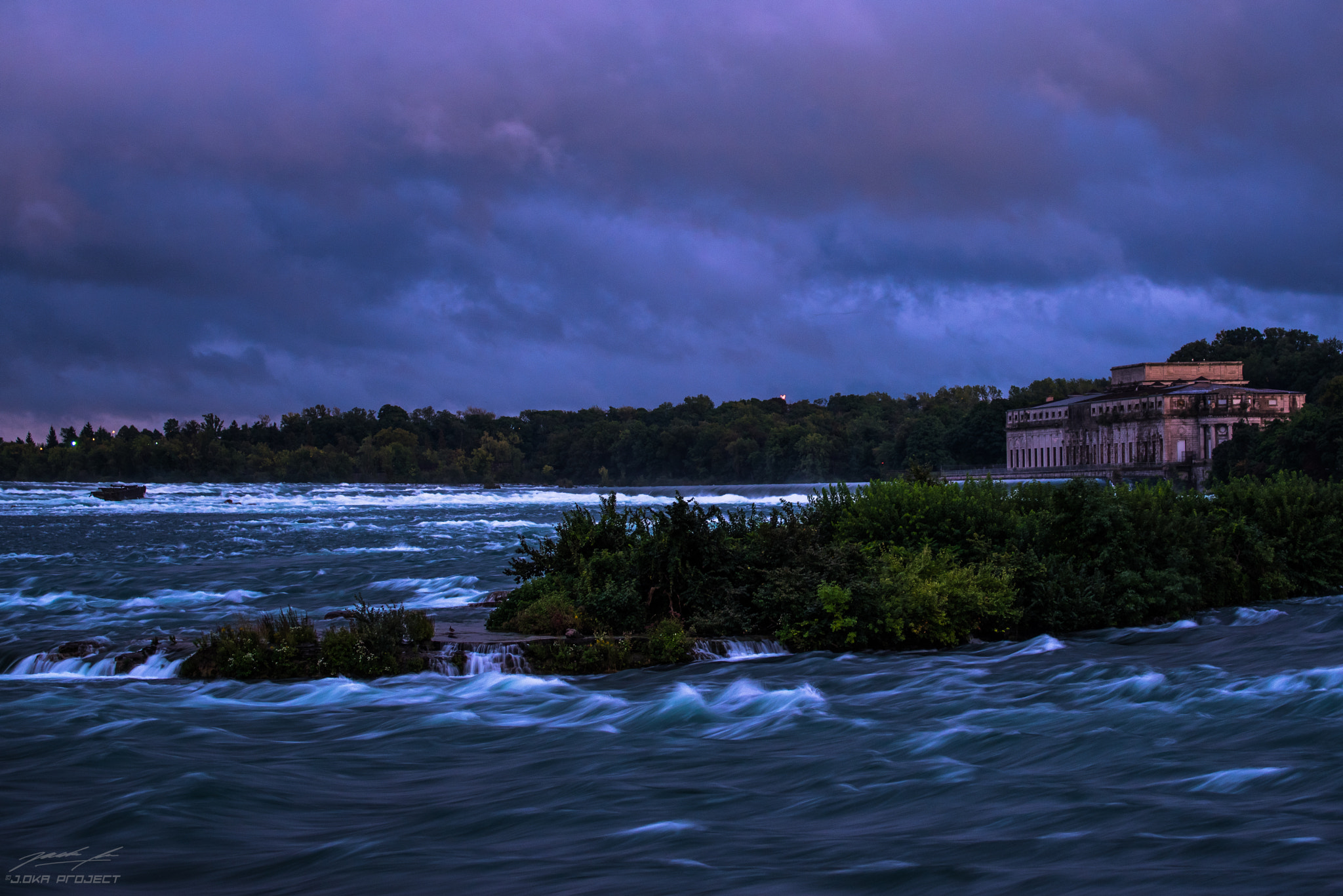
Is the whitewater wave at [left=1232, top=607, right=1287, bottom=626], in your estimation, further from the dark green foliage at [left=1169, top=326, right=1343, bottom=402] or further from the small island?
the dark green foliage at [left=1169, top=326, right=1343, bottom=402]

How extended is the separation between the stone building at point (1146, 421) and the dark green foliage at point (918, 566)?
99733 mm

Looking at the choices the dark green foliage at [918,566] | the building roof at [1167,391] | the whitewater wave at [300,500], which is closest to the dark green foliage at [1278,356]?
the building roof at [1167,391]

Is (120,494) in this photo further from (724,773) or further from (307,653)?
(724,773)

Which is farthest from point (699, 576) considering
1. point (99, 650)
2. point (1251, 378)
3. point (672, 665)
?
point (1251, 378)

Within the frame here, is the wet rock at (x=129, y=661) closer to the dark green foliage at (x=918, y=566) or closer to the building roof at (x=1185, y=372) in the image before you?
the dark green foliage at (x=918, y=566)

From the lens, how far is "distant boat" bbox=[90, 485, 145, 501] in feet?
363

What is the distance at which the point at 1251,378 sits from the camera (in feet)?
552

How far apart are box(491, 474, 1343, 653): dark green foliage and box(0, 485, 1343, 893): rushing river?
2.36 feet

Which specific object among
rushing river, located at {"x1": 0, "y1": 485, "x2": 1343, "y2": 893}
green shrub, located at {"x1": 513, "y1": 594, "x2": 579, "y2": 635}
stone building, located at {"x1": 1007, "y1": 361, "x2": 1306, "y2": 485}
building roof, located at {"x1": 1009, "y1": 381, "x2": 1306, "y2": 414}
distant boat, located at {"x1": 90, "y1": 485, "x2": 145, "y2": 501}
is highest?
building roof, located at {"x1": 1009, "y1": 381, "x2": 1306, "y2": 414}

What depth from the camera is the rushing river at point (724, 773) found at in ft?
24.9

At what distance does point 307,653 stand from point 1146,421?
13009cm

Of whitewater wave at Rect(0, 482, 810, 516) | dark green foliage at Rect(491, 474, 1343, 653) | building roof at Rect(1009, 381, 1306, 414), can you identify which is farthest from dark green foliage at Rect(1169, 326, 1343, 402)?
dark green foliage at Rect(491, 474, 1343, 653)

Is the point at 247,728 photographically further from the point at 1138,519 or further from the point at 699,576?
the point at 1138,519

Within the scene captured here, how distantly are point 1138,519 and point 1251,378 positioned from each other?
6597 inches
